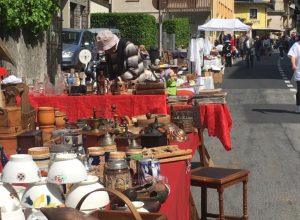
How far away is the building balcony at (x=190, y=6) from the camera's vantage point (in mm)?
47031

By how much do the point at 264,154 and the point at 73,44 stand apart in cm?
1669

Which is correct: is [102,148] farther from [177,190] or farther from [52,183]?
[52,183]

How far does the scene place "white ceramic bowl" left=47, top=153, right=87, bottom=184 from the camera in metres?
3.02

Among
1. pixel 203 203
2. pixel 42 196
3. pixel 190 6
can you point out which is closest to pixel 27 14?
pixel 203 203

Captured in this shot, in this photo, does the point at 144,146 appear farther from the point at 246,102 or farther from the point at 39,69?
the point at 39,69

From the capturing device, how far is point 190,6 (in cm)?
4719

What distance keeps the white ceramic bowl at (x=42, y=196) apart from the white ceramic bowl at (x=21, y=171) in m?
0.05

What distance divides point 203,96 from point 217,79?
13.6 meters

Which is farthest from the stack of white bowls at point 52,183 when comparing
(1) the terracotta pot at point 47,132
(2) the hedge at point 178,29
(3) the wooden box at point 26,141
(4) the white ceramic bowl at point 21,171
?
(2) the hedge at point 178,29

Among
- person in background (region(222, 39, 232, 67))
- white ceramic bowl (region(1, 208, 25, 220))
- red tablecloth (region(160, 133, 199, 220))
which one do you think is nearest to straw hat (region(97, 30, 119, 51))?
red tablecloth (region(160, 133, 199, 220))

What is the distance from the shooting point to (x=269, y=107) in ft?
47.5

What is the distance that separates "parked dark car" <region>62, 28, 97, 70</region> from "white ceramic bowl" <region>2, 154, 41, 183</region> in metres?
19.8

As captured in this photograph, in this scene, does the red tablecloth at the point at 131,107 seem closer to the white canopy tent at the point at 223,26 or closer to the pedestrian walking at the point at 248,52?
the white canopy tent at the point at 223,26

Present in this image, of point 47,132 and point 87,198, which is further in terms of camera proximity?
point 47,132
